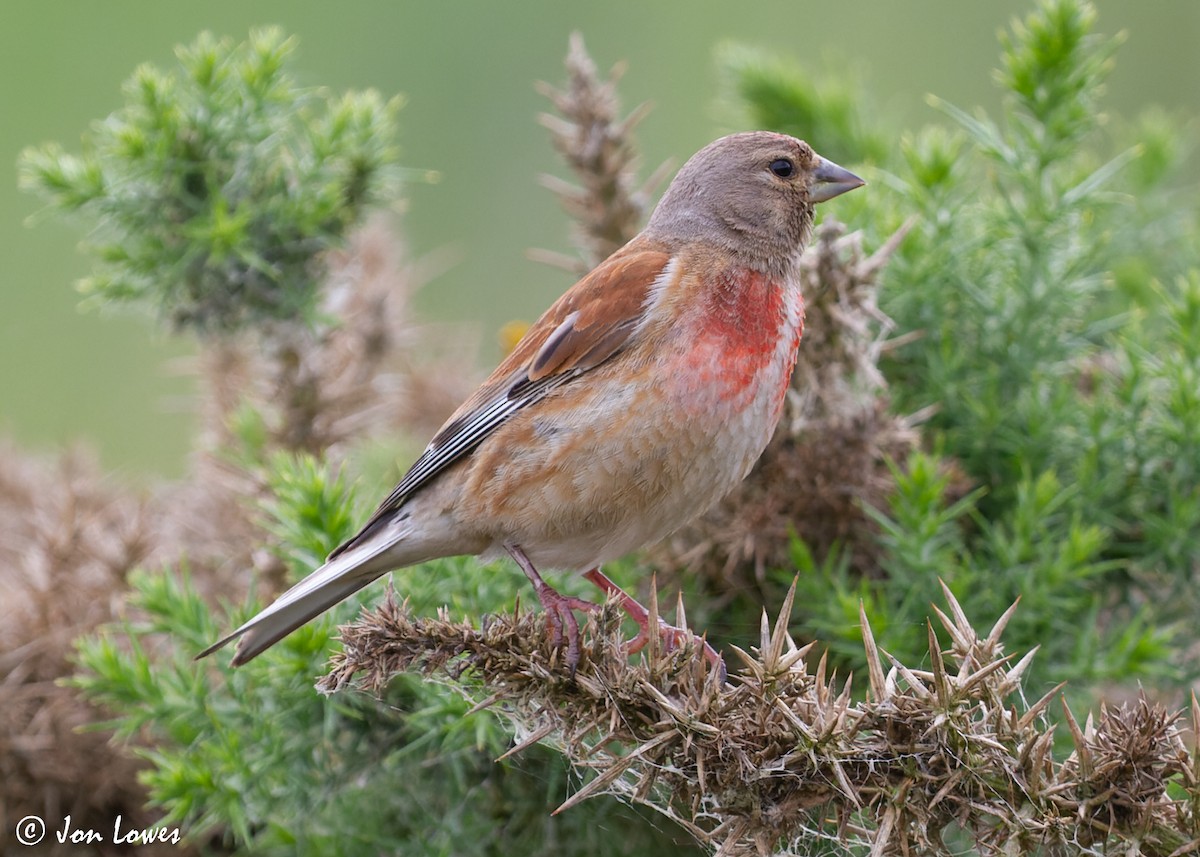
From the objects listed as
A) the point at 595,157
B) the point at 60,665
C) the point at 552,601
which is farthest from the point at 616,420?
the point at 60,665

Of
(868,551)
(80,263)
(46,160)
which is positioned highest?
(80,263)

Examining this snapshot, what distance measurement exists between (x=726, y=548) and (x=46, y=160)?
164 centimetres

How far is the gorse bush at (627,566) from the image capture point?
2.21 m

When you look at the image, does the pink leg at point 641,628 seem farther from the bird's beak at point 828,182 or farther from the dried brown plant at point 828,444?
the bird's beak at point 828,182

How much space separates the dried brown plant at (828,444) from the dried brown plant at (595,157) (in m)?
0.57

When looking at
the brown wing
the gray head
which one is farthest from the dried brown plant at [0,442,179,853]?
the gray head

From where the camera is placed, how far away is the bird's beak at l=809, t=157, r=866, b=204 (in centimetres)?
278

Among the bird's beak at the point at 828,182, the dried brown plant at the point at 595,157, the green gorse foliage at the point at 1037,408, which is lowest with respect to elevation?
the green gorse foliage at the point at 1037,408

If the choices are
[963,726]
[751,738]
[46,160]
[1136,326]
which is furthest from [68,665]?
[1136,326]

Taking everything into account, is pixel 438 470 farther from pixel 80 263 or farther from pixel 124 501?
pixel 80 263

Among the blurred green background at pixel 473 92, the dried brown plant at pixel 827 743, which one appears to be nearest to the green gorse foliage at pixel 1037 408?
the dried brown plant at pixel 827 743

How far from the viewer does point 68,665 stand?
2580 mm

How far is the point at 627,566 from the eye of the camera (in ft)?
8.89

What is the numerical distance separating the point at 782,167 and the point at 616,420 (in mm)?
798
